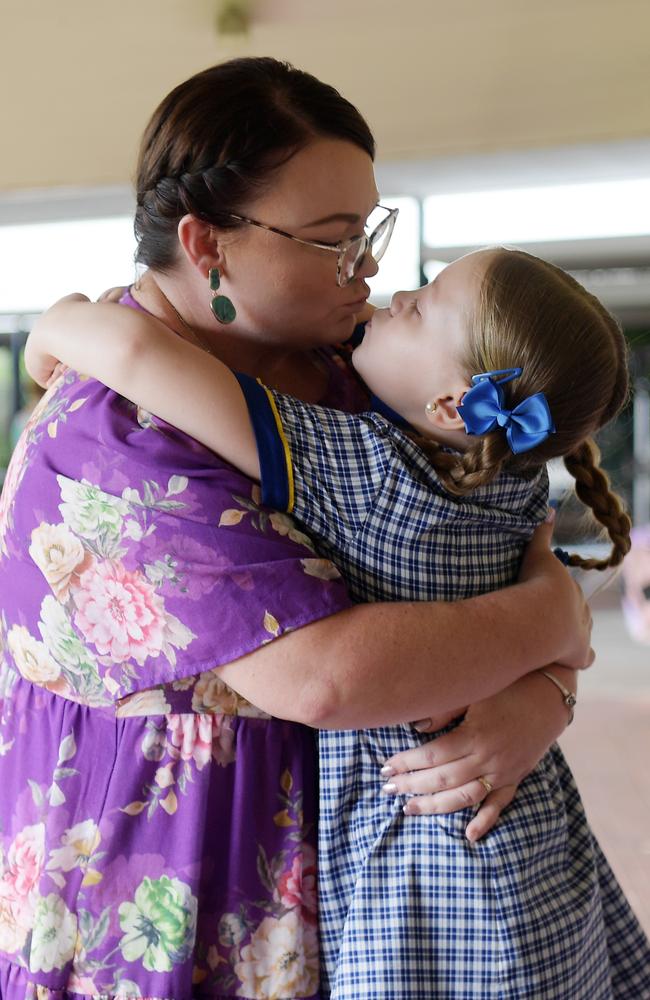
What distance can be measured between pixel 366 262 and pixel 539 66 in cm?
335

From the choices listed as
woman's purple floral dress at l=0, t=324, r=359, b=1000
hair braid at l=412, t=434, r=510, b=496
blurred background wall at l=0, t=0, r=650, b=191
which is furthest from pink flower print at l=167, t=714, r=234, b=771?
blurred background wall at l=0, t=0, r=650, b=191

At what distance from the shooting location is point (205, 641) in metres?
1.11

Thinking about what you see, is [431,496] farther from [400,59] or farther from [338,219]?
[400,59]

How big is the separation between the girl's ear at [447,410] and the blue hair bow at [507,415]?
51 mm

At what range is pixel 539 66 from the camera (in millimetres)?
4258

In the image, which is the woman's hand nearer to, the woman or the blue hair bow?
the woman

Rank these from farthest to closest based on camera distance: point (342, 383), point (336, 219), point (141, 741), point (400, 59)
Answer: point (400, 59) < point (342, 383) < point (336, 219) < point (141, 741)

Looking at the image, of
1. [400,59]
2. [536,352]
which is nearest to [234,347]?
[536,352]

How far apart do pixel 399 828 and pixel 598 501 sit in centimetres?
60

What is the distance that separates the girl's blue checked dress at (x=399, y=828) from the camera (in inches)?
46.7

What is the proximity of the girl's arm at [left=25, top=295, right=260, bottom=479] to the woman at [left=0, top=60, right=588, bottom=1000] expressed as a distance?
0.03 meters

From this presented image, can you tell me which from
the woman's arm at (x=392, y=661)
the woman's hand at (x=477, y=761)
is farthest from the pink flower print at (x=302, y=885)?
the woman's arm at (x=392, y=661)

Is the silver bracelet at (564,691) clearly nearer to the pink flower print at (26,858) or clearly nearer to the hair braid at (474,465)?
the hair braid at (474,465)

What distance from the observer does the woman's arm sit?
1093 mm
